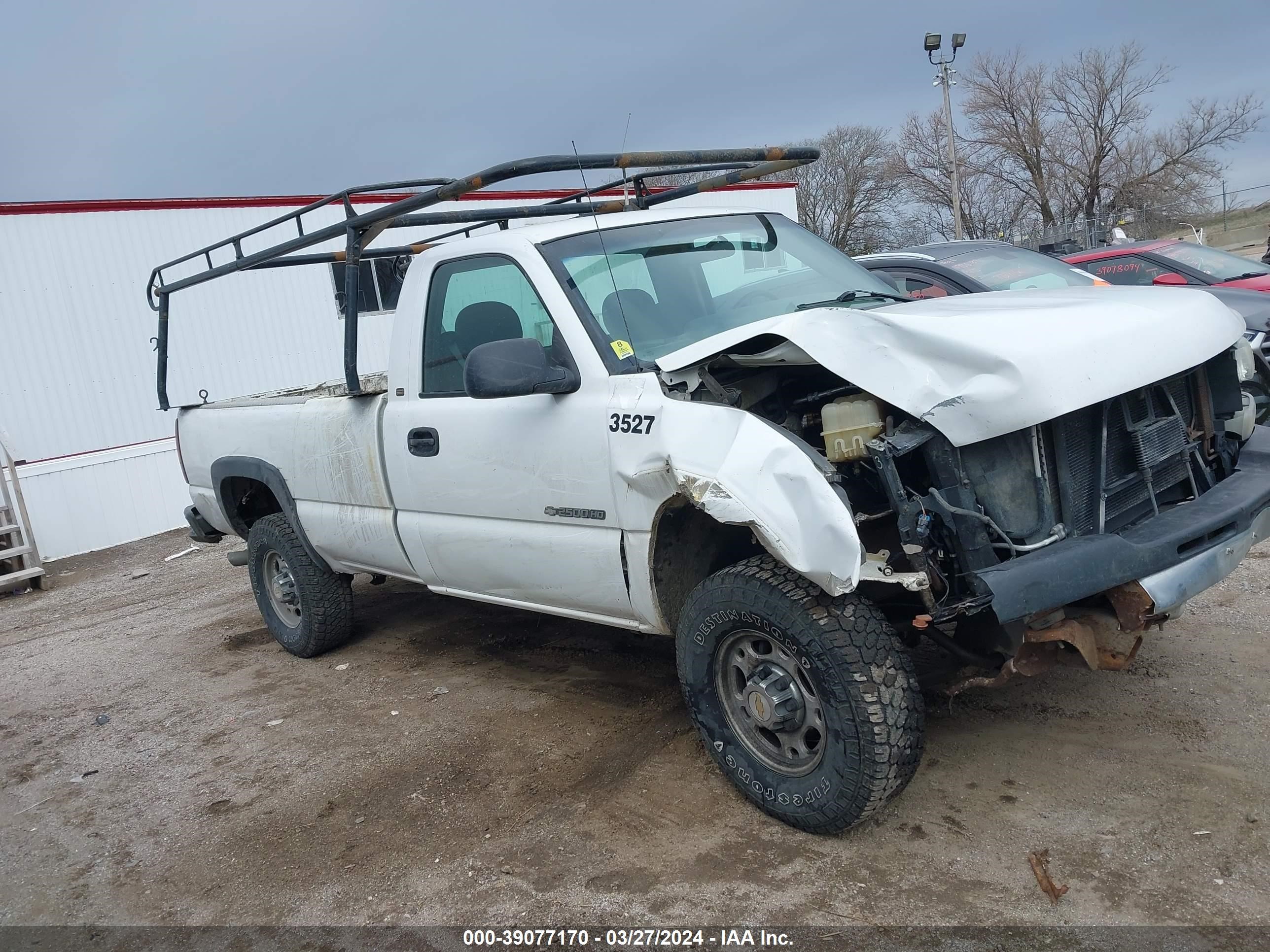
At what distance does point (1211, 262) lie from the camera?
32.9 ft

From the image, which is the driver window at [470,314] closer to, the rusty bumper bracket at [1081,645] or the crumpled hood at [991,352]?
the crumpled hood at [991,352]

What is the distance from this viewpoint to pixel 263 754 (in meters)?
4.69

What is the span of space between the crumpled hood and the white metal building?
1047cm

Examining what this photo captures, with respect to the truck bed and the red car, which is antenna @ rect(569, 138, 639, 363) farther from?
the red car

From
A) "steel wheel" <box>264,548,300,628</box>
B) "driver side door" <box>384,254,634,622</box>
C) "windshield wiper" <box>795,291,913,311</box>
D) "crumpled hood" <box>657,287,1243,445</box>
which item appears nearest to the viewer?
"crumpled hood" <box>657,287,1243,445</box>

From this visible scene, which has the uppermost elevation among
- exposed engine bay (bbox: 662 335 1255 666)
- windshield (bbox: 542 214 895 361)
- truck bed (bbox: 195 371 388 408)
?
windshield (bbox: 542 214 895 361)

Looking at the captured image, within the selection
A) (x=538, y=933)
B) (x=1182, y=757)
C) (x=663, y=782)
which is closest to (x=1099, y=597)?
(x=1182, y=757)

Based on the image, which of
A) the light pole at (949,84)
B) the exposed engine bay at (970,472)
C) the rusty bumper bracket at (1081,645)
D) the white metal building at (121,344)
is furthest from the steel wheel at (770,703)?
the light pole at (949,84)

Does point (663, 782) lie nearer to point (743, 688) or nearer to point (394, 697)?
point (743, 688)

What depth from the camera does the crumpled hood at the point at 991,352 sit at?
2980 mm

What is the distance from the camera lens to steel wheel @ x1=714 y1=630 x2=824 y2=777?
10.9 feet

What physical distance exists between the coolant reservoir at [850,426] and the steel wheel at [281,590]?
3.88m

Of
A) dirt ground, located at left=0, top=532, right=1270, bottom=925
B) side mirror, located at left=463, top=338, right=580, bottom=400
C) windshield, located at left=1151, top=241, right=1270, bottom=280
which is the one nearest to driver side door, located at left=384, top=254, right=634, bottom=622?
side mirror, located at left=463, top=338, right=580, bottom=400

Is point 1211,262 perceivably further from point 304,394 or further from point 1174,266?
point 304,394
